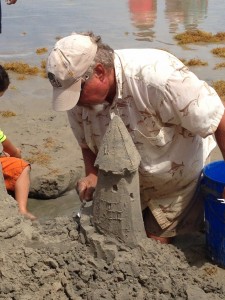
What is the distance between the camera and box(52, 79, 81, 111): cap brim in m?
2.99

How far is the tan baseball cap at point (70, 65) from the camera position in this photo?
2.95m

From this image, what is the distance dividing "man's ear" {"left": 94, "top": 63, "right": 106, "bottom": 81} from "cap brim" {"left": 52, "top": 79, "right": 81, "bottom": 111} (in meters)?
0.14

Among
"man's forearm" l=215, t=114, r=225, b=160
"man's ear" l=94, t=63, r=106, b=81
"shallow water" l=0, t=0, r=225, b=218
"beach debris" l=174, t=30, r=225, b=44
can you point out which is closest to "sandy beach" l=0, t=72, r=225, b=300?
"man's forearm" l=215, t=114, r=225, b=160

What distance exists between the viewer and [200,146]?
12.0 feet

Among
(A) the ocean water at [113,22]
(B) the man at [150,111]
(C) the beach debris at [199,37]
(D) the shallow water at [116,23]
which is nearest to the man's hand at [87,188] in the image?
(B) the man at [150,111]

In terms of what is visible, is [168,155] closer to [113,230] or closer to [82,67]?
[113,230]

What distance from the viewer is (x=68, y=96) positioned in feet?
9.85

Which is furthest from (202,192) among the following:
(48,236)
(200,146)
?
(48,236)

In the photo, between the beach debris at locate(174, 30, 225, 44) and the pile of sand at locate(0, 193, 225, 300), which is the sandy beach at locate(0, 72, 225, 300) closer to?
the pile of sand at locate(0, 193, 225, 300)

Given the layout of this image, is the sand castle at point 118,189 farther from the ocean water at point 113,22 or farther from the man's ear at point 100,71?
the ocean water at point 113,22

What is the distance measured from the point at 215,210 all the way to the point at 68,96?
138 cm

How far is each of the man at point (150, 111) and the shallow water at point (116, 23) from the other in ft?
4.75

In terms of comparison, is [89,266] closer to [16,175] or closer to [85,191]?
[85,191]

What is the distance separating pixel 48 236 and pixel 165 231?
3.28ft
